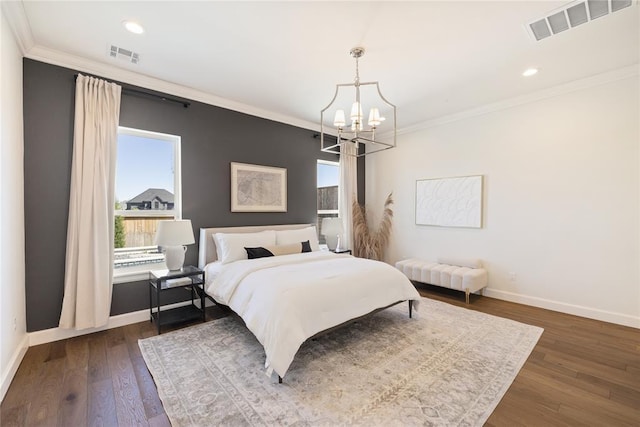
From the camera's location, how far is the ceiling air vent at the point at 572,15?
2.14 meters

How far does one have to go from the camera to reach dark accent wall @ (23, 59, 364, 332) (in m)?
2.75

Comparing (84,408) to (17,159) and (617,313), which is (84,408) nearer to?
(17,159)

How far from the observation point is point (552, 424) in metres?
1.74

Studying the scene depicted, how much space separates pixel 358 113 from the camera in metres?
2.57

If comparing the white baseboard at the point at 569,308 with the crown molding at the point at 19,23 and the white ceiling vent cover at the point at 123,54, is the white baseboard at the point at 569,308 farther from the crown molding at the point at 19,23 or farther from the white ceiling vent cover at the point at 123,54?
the crown molding at the point at 19,23

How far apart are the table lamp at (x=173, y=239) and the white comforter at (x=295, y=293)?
413mm

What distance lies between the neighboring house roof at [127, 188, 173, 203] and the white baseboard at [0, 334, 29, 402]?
65.3 inches

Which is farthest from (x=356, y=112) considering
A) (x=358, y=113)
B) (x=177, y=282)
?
(x=177, y=282)

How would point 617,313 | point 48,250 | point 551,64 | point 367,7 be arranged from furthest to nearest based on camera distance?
point 617,313
point 551,64
point 48,250
point 367,7

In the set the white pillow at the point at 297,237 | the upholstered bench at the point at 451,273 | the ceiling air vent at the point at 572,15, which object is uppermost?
the ceiling air vent at the point at 572,15

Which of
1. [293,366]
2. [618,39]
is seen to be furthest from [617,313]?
[293,366]

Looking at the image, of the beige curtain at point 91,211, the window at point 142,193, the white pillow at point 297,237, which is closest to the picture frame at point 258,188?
the white pillow at point 297,237

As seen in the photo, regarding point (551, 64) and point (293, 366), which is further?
point (551, 64)

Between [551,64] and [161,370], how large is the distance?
5018 millimetres
